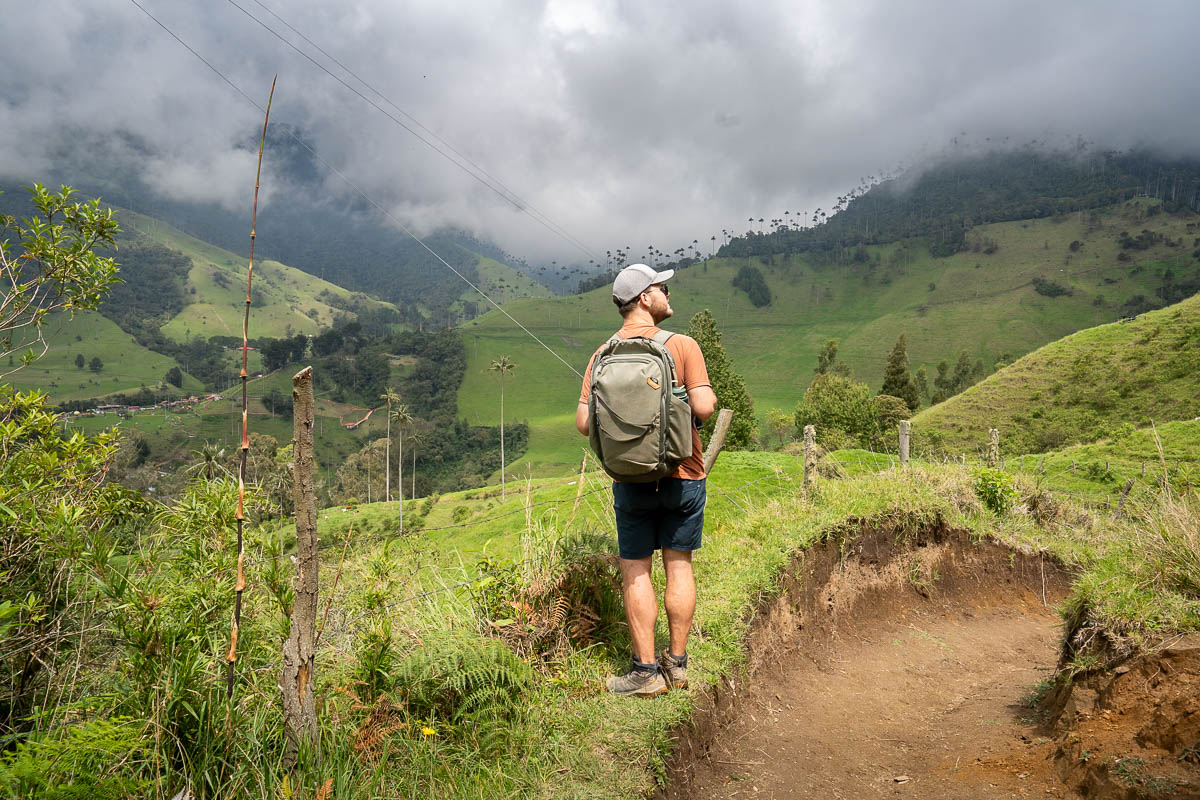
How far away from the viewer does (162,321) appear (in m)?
167

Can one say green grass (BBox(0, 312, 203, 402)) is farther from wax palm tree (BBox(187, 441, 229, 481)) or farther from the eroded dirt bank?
the eroded dirt bank

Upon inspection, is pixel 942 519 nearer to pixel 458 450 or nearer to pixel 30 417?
pixel 30 417

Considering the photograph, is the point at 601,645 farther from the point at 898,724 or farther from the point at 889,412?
the point at 889,412

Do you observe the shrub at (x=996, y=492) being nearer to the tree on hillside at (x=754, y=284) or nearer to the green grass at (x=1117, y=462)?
the green grass at (x=1117, y=462)

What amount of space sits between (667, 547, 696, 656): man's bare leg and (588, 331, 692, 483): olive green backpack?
648 mm

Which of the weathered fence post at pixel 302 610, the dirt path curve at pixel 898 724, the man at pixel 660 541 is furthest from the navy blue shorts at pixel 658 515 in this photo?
the weathered fence post at pixel 302 610

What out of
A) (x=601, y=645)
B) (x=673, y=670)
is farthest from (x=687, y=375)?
(x=601, y=645)

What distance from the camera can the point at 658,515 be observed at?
3.53 meters

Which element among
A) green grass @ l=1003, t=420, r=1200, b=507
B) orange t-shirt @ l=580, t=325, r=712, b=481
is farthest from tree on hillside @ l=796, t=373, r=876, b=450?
orange t-shirt @ l=580, t=325, r=712, b=481

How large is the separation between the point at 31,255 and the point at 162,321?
8061 inches

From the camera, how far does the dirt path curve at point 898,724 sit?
3352mm

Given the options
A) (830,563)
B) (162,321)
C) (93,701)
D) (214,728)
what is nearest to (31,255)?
(93,701)

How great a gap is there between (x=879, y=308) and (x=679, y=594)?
18103cm

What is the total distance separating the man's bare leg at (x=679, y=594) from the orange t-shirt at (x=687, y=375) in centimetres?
51
